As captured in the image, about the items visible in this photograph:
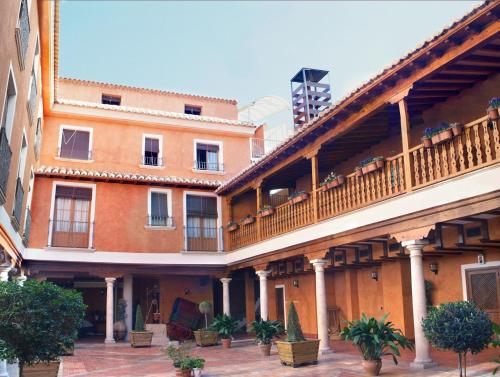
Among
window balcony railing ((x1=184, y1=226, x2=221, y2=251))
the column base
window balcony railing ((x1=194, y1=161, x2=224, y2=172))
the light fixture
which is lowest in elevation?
the column base

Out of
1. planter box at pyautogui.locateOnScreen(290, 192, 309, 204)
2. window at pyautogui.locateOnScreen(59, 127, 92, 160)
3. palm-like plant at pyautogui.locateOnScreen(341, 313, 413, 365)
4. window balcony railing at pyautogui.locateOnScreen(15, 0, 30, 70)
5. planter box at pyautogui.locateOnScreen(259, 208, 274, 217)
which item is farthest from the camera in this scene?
window at pyautogui.locateOnScreen(59, 127, 92, 160)

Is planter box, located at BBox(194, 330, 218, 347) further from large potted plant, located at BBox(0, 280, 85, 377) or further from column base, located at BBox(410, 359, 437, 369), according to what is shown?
large potted plant, located at BBox(0, 280, 85, 377)

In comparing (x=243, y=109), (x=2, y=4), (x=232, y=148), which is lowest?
(x=2, y=4)

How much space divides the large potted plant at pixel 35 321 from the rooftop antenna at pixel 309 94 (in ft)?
67.1

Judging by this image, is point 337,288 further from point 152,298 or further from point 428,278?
point 152,298

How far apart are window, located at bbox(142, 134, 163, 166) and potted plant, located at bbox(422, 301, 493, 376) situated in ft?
51.8

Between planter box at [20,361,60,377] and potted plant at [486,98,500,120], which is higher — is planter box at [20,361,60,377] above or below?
below

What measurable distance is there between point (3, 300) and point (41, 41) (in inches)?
318

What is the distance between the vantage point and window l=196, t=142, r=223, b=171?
23359mm

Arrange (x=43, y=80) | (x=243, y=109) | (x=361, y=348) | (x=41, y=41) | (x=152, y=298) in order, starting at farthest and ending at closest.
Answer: (x=243, y=109) → (x=152, y=298) → (x=43, y=80) → (x=41, y=41) → (x=361, y=348)

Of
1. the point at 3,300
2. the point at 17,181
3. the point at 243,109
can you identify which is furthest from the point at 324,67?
the point at 3,300

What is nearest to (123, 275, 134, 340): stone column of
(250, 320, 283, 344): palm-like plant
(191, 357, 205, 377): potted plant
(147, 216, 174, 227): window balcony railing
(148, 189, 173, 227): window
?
(147, 216, 174, 227): window balcony railing

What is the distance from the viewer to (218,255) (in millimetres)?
20719

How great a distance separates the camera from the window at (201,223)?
20875 mm
